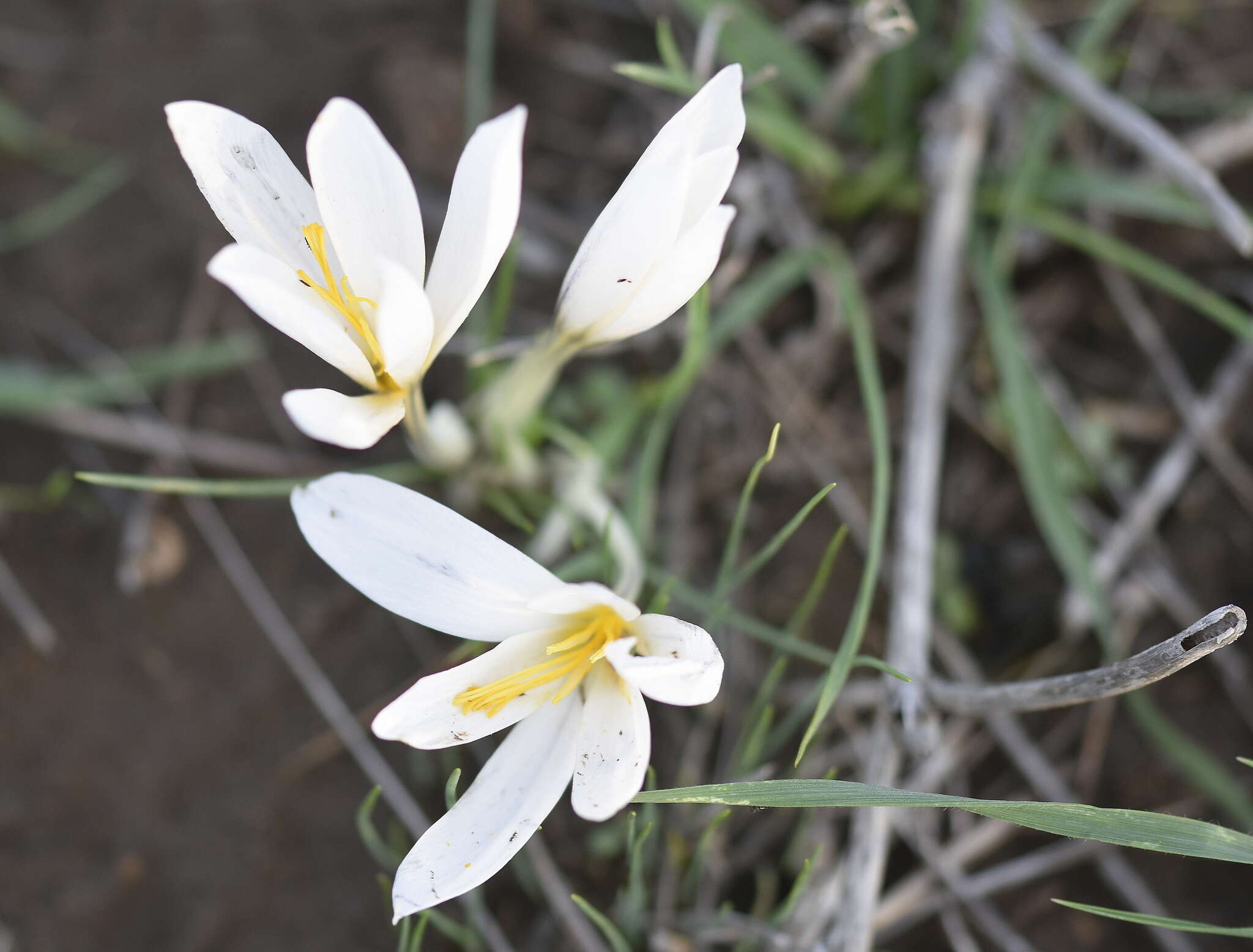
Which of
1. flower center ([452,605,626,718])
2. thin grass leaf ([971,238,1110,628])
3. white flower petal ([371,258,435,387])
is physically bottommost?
thin grass leaf ([971,238,1110,628])

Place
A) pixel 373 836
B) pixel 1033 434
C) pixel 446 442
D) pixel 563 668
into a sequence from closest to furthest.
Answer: pixel 563 668 < pixel 373 836 < pixel 446 442 < pixel 1033 434

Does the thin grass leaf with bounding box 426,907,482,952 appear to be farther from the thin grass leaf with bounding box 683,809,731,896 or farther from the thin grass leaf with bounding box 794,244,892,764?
the thin grass leaf with bounding box 794,244,892,764

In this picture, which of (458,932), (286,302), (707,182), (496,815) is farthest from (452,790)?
(707,182)

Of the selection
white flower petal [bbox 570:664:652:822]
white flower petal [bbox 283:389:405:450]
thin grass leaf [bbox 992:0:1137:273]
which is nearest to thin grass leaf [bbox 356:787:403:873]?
white flower petal [bbox 570:664:652:822]

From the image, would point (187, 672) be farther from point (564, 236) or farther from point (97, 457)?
point (564, 236)

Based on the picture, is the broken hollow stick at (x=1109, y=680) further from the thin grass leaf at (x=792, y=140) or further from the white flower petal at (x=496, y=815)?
the thin grass leaf at (x=792, y=140)

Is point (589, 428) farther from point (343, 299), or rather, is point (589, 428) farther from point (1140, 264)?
point (1140, 264)

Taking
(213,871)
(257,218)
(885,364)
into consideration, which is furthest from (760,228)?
(213,871)
